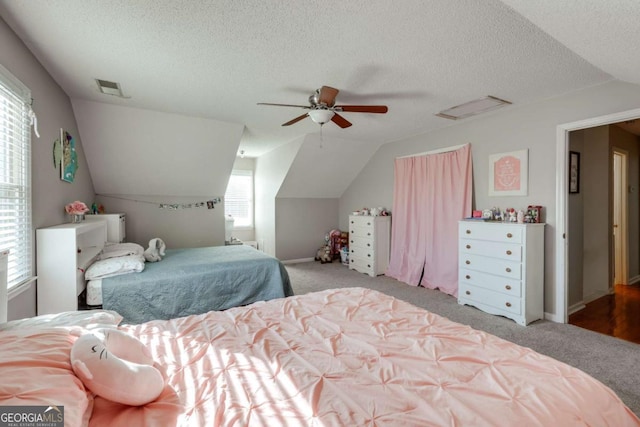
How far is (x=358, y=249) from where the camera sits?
17.6ft

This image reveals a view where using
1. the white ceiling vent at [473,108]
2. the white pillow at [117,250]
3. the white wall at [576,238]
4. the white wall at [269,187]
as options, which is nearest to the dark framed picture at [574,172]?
the white wall at [576,238]

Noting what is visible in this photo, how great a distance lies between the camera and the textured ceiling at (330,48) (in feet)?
5.56

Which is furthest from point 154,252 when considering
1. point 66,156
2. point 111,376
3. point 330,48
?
point 330,48

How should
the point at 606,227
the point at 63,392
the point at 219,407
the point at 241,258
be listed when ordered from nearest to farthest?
1. the point at 63,392
2. the point at 219,407
3. the point at 241,258
4. the point at 606,227

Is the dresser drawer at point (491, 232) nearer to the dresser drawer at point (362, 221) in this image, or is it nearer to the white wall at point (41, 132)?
the dresser drawer at point (362, 221)

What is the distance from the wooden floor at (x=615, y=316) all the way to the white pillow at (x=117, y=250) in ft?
15.7

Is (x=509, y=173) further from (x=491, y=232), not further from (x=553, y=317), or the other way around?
(x=553, y=317)

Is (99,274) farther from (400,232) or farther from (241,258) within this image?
(400,232)

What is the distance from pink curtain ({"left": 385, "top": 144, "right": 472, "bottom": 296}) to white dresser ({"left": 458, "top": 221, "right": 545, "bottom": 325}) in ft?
1.66

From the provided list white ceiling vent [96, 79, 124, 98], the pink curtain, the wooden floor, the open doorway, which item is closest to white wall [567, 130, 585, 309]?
the open doorway

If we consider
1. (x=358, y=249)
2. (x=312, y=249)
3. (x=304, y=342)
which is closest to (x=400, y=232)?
(x=358, y=249)

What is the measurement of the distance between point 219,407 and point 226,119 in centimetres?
360

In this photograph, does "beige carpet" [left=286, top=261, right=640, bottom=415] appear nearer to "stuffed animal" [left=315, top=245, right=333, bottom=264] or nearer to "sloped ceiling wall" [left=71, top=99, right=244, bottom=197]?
"stuffed animal" [left=315, top=245, right=333, bottom=264]

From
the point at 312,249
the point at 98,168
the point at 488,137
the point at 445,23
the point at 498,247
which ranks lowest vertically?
the point at 312,249
